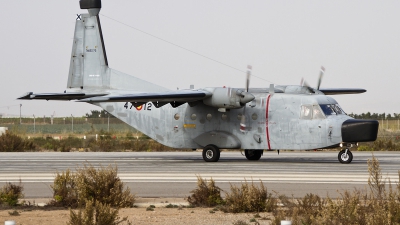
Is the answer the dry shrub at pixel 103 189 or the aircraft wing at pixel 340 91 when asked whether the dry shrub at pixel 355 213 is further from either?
the aircraft wing at pixel 340 91

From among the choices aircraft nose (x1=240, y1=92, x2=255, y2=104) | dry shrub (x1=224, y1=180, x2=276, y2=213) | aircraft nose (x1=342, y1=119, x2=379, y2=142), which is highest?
aircraft nose (x1=240, y1=92, x2=255, y2=104)

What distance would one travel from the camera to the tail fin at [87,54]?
29.7m

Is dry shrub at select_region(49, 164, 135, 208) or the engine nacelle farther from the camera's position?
the engine nacelle

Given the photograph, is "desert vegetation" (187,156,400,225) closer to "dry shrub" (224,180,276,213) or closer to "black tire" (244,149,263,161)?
"dry shrub" (224,180,276,213)

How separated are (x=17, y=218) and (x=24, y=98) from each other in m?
17.5

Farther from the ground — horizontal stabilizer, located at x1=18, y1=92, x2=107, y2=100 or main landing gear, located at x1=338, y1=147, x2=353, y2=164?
horizontal stabilizer, located at x1=18, y1=92, x2=107, y2=100

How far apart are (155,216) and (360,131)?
14052mm

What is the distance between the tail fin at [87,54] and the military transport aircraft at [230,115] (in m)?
0.11

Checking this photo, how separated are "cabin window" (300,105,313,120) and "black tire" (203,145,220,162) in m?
3.86

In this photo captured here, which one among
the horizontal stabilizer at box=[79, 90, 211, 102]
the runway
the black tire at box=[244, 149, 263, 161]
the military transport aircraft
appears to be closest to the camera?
the runway

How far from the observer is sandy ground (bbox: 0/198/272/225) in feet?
35.2

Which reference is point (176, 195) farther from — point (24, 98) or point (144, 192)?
point (24, 98)

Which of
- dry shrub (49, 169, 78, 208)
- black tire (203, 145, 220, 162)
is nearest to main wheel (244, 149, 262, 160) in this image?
black tire (203, 145, 220, 162)

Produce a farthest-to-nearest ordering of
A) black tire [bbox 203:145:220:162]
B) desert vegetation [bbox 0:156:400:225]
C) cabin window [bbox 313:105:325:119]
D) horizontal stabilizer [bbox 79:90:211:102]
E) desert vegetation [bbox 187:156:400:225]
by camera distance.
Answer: black tire [bbox 203:145:220:162]
cabin window [bbox 313:105:325:119]
horizontal stabilizer [bbox 79:90:211:102]
desert vegetation [bbox 0:156:400:225]
desert vegetation [bbox 187:156:400:225]
